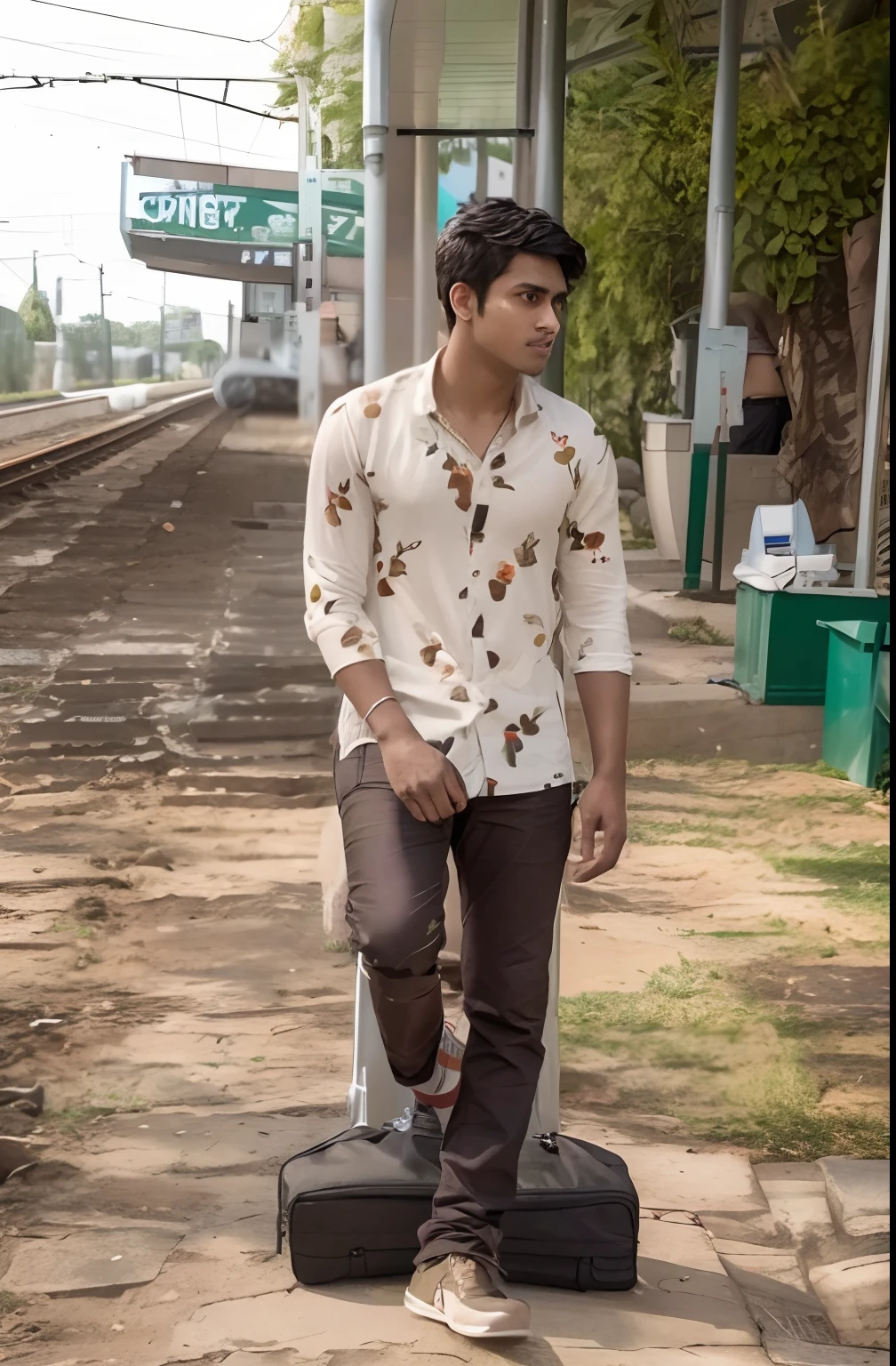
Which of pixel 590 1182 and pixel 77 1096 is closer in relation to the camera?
pixel 590 1182

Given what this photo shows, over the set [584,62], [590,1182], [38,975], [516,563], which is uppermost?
[584,62]

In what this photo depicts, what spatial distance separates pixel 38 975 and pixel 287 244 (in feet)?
7.53

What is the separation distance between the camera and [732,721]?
5.96 m

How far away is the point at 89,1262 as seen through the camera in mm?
2320

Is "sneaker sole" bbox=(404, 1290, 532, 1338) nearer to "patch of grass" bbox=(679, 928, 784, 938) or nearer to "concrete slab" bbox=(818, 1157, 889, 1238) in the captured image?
"concrete slab" bbox=(818, 1157, 889, 1238)

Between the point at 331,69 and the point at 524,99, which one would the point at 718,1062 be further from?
the point at 331,69

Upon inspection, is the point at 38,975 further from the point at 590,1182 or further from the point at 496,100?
the point at 496,100

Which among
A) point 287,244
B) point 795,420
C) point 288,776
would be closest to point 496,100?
point 287,244

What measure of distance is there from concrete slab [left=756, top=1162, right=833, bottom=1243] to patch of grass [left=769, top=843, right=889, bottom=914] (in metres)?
1.63

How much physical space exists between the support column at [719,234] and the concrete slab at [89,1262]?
13.8ft

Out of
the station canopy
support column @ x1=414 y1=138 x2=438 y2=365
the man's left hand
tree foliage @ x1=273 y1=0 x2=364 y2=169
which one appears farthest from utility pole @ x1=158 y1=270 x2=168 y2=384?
the man's left hand

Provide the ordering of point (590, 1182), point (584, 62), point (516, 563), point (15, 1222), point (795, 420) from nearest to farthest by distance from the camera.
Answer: point (516, 563) → point (590, 1182) → point (15, 1222) → point (584, 62) → point (795, 420)

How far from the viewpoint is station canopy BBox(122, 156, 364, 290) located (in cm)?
453

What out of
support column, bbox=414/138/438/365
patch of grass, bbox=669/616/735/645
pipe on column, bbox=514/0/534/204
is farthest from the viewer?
patch of grass, bbox=669/616/735/645
